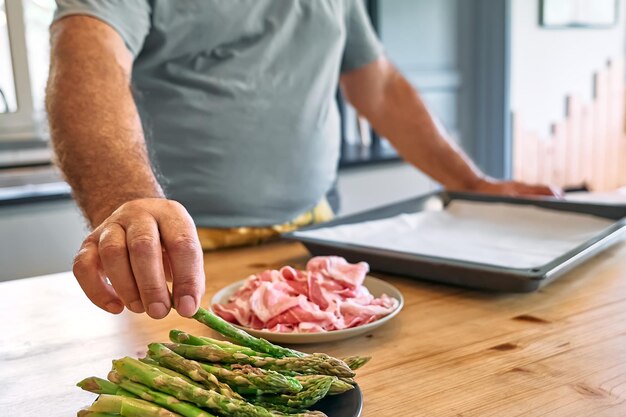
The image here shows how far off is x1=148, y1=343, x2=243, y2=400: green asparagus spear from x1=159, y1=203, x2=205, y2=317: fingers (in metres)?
0.04

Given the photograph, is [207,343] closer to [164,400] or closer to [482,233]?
[164,400]

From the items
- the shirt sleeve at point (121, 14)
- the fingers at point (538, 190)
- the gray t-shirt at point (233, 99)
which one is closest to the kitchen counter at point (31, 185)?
the gray t-shirt at point (233, 99)

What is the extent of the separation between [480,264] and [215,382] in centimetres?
51

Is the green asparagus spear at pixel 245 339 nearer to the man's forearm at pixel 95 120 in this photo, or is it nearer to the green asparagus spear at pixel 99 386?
the green asparagus spear at pixel 99 386

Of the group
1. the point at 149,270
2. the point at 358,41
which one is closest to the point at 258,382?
the point at 149,270

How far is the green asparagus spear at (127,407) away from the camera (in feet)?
1.72

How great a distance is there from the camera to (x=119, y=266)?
0.60 metres

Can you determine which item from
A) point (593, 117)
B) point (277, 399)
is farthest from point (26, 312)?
point (593, 117)

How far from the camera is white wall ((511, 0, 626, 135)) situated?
3.55m

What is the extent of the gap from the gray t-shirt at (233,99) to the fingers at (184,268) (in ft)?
2.16

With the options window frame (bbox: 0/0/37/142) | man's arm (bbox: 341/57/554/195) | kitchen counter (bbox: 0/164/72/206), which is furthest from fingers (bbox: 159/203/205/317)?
window frame (bbox: 0/0/37/142)

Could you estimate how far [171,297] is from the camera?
0.62 meters

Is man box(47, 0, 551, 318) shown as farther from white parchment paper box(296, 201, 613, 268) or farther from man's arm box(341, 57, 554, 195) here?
white parchment paper box(296, 201, 613, 268)

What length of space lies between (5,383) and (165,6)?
74 cm
